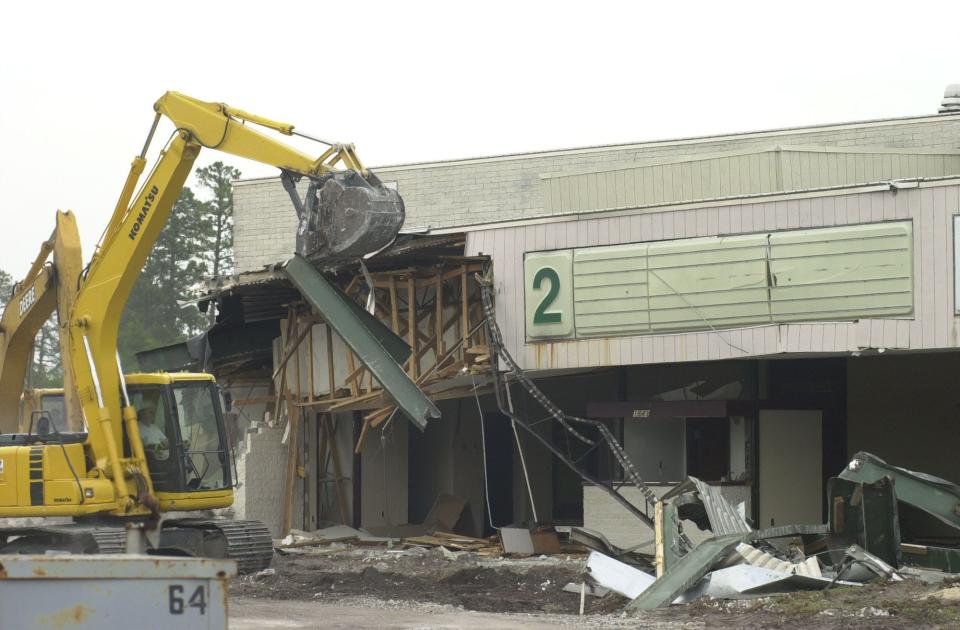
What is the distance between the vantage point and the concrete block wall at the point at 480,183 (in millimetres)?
31562

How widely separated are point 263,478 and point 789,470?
31.7 feet

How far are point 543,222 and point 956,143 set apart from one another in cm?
1213

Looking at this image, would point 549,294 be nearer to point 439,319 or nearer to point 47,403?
point 439,319

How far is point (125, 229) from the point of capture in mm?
18094

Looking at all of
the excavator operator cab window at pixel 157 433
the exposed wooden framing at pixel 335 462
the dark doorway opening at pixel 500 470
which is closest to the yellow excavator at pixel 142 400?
the excavator operator cab window at pixel 157 433

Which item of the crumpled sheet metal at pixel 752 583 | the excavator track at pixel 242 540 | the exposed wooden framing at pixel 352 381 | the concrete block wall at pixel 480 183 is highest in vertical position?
the concrete block wall at pixel 480 183

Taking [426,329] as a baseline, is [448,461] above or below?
below

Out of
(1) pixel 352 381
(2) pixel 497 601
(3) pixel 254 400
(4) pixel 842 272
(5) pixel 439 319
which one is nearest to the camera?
(2) pixel 497 601

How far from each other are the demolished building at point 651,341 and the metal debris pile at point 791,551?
1280 mm

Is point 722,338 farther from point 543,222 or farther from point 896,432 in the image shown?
point 896,432

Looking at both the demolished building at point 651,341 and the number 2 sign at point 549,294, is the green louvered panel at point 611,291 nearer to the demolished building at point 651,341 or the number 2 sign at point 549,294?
the demolished building at point 651,341

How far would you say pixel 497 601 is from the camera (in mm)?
17500

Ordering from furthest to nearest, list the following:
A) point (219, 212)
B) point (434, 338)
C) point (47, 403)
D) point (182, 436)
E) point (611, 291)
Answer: point (219, 212) < point (47, 403) < point (434, 338) < point (611, 291) < point (182, 436)

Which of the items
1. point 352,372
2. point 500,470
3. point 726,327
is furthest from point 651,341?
point 500,470
